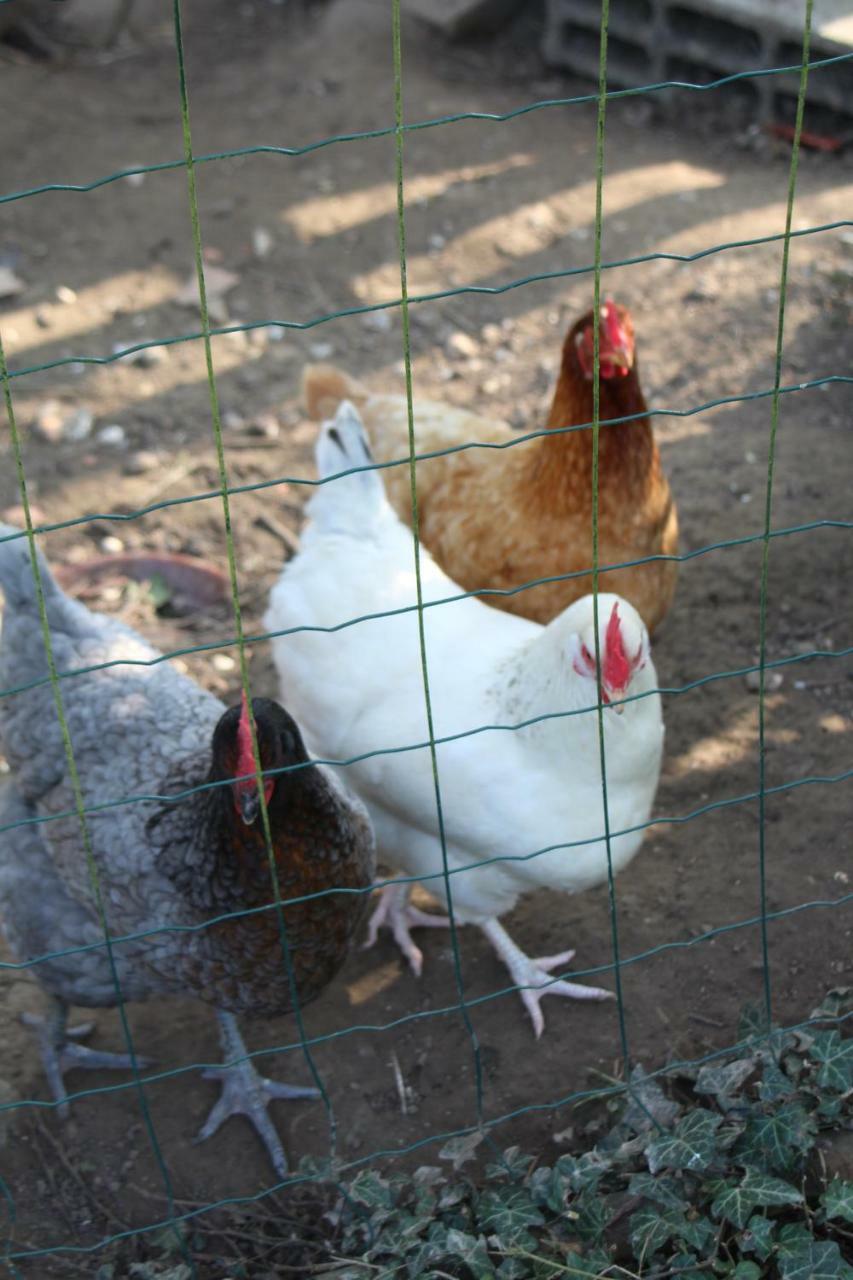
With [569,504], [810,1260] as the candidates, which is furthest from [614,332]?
[810,1260]

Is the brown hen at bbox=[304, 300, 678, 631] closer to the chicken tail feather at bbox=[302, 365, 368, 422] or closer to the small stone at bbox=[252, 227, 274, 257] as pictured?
the chicken tail feather at bbox=[302, 365, 368, 422]

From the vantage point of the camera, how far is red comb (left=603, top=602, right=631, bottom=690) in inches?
114

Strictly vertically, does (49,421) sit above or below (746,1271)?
below

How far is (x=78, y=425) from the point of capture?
Answer: 5.65 meters

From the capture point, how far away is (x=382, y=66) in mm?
7965

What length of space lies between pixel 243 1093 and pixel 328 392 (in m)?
2.41

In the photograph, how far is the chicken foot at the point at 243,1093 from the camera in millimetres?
3215

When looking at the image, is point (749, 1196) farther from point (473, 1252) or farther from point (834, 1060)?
point (473, 1252)

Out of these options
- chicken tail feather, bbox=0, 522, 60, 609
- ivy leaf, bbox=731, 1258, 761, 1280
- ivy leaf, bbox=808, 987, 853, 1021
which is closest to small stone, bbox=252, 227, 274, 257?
chicken tail feather, bbox=0, 522, 60, 609

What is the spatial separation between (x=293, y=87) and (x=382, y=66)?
571mm

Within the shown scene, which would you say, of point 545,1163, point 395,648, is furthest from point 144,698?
point 545,1163

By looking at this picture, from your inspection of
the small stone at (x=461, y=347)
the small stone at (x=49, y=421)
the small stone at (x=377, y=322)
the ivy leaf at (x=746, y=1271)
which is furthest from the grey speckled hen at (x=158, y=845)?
the small stone at (x=377, y=322)

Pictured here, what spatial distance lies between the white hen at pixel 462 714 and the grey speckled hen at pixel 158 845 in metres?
0.29

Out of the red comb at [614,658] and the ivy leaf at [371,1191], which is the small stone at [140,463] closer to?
the red comb at [614,658]
